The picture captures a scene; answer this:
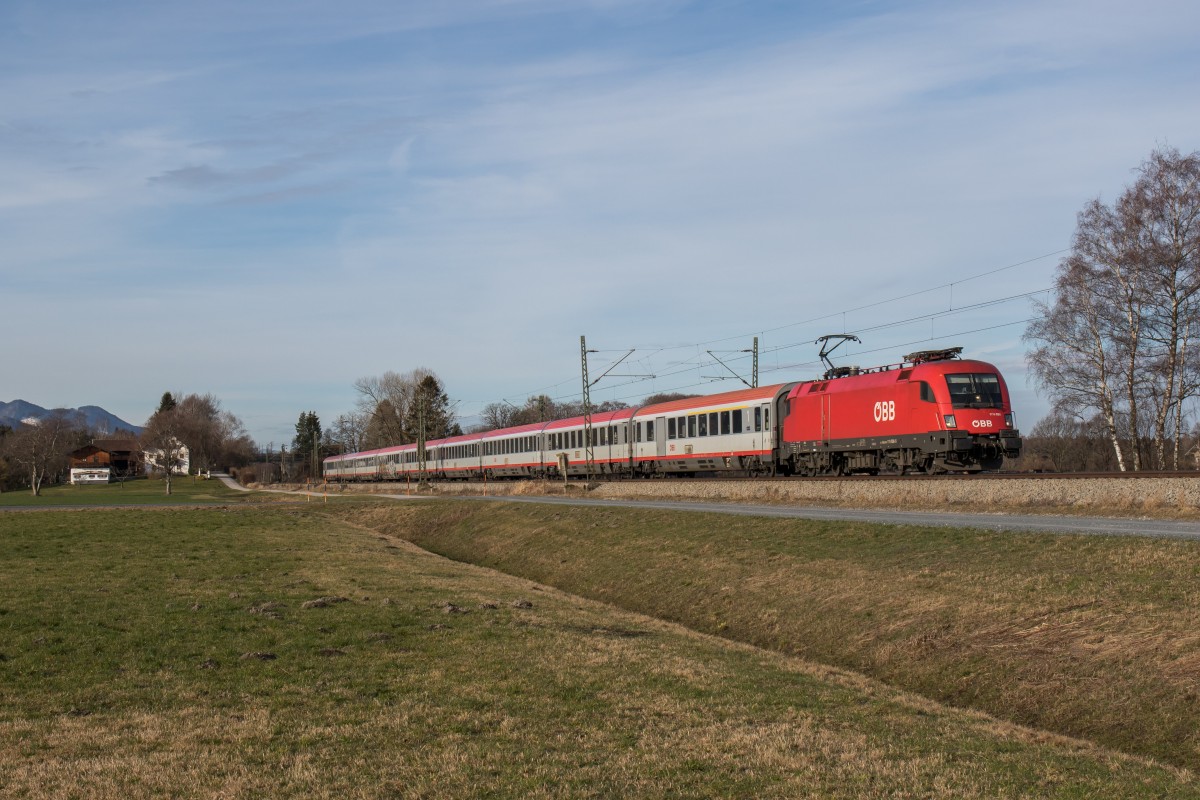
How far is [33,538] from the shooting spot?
31.0m

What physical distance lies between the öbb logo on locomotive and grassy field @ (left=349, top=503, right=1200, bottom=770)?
954cm

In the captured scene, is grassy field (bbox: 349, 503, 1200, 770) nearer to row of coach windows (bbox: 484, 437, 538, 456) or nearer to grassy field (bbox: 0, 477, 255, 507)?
row of coach windows (bbox: 484, 437, 538, 456)

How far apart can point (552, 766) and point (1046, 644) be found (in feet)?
26.6

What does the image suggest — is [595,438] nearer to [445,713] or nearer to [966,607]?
[966,607]

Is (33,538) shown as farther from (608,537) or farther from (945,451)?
(945,451)

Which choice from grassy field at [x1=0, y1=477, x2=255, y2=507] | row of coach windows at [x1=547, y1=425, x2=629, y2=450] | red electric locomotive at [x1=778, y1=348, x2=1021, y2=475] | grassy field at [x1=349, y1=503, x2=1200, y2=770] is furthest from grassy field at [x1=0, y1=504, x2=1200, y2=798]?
grassy field at [x1=0, y1=477, x2=255, y2=507]

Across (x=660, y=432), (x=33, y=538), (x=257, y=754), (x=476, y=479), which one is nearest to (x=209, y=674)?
(x=257, y=754)

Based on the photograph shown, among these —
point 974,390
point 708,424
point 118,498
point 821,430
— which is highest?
point 974,390

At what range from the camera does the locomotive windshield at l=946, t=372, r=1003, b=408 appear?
3259cm

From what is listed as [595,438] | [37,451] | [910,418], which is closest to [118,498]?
[37,451]

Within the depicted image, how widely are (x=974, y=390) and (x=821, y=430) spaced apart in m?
7.66

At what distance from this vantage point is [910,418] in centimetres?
3416

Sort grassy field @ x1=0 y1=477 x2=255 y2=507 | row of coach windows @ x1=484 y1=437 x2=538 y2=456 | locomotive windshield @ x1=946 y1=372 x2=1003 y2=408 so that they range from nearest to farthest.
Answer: locomotive windshield @ x1=946 y1=372 x2=1003 y2=408
grassy field @ x1=0 y1=477 x2=255 y2=507
row of coach windows @ x1=484 y1=437 x2=538 y2=456

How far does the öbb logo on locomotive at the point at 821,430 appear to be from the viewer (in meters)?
32.9
